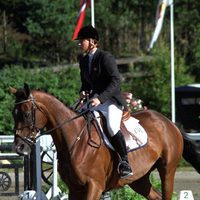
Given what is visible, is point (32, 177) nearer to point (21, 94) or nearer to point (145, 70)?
point (21, 94)

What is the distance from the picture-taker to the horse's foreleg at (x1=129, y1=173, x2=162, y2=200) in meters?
9.77

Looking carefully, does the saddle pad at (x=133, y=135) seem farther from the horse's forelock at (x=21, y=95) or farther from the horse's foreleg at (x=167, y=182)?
the horse's forelock at (x=21, y=95)

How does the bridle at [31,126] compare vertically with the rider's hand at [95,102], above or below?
below

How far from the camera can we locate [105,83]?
29.0 ft

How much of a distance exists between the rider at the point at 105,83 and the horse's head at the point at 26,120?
0.76 metres

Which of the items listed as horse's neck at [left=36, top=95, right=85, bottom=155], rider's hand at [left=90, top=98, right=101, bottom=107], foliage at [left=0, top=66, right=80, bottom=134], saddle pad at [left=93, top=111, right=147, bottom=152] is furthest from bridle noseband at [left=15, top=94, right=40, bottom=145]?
foliage at [left=0, top=66, right=80, bottom=134]

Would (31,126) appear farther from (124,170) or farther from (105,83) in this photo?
(124,170)

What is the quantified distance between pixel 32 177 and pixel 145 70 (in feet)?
103

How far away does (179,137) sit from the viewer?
9.95 m

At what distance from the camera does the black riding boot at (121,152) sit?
28.7ft

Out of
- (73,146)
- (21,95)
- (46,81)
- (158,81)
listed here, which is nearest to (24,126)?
(21,95)

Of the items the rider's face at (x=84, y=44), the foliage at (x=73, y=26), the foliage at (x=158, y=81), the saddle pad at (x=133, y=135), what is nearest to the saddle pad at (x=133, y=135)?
the saddle pad at (x=133, y=135)

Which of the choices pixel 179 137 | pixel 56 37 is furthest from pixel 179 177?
pixel 56 37

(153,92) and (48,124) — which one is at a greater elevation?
(48,124)
